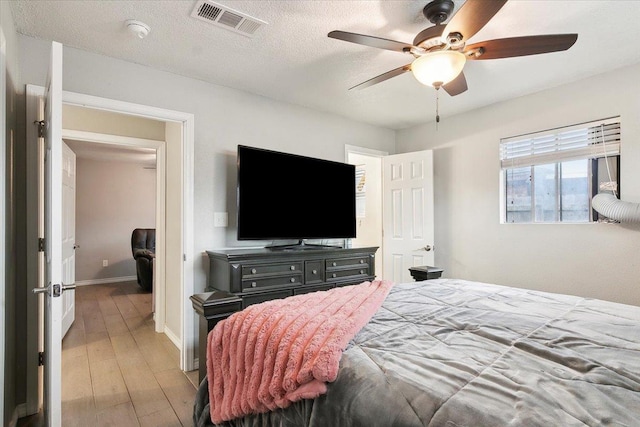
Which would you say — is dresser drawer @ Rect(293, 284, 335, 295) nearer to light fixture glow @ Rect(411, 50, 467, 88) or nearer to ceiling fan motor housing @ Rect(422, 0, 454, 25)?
light fixture glow @ Rect(411, 50, 467, 88)

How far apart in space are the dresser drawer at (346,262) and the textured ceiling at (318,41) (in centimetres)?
160

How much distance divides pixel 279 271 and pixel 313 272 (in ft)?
1.14

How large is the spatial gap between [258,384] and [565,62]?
3.11 meters

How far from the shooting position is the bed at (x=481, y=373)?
77 centimetres

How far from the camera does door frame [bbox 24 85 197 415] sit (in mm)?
2180

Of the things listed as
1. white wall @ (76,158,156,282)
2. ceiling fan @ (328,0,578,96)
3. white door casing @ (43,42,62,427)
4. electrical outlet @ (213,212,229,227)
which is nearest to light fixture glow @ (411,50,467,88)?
ceiling fan @ (328,0,578,96)

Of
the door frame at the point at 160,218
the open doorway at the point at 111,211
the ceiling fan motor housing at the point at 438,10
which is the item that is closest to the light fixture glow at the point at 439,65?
the ceiling fan motor housing at the point at 438,10

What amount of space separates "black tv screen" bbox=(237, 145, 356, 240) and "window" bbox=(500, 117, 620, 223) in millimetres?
1663

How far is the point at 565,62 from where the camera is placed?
260 centimetres

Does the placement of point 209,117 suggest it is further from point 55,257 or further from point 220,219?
point 55,257

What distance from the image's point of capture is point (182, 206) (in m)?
2.86

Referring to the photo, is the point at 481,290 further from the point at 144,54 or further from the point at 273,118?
the point at 144,54

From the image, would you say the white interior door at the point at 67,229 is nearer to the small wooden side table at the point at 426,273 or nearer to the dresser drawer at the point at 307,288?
the dresser drawer at the point at 307,288

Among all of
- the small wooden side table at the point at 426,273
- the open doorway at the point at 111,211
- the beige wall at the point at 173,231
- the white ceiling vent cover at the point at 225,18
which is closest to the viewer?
the white ceiling vent cover at the point at 225,18
